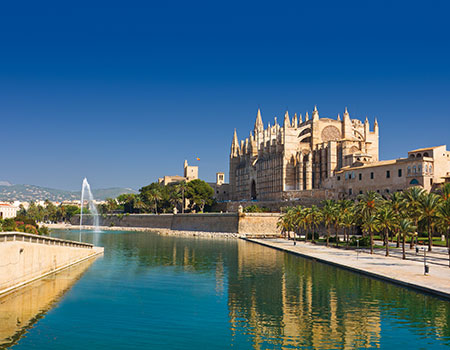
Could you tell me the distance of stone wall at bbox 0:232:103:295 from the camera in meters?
19.7

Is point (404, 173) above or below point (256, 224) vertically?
above

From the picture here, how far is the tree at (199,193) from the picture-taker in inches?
4246

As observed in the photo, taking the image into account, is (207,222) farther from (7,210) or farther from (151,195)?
(7,210)

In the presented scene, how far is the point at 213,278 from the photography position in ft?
92.8

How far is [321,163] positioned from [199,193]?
32857 mm

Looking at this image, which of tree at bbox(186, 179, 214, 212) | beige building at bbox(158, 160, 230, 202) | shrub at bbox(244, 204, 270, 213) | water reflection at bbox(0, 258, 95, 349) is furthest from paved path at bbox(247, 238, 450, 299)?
beige building at bbox(158, 160, 230, 202)

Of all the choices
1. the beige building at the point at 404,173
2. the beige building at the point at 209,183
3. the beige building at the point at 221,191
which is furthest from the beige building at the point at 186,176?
the beige building at the point at 404,173

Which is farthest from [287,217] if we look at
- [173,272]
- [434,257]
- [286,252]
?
[173,272]

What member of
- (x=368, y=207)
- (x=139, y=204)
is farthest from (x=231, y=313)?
(x=139, y=204)

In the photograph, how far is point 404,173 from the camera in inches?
2311

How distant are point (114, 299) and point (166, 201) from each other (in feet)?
305

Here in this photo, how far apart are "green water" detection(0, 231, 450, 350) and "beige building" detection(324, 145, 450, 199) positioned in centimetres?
3247

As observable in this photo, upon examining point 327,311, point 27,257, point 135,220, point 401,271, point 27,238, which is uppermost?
point 135,220

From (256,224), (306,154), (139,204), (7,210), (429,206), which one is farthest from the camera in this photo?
(7,210)
